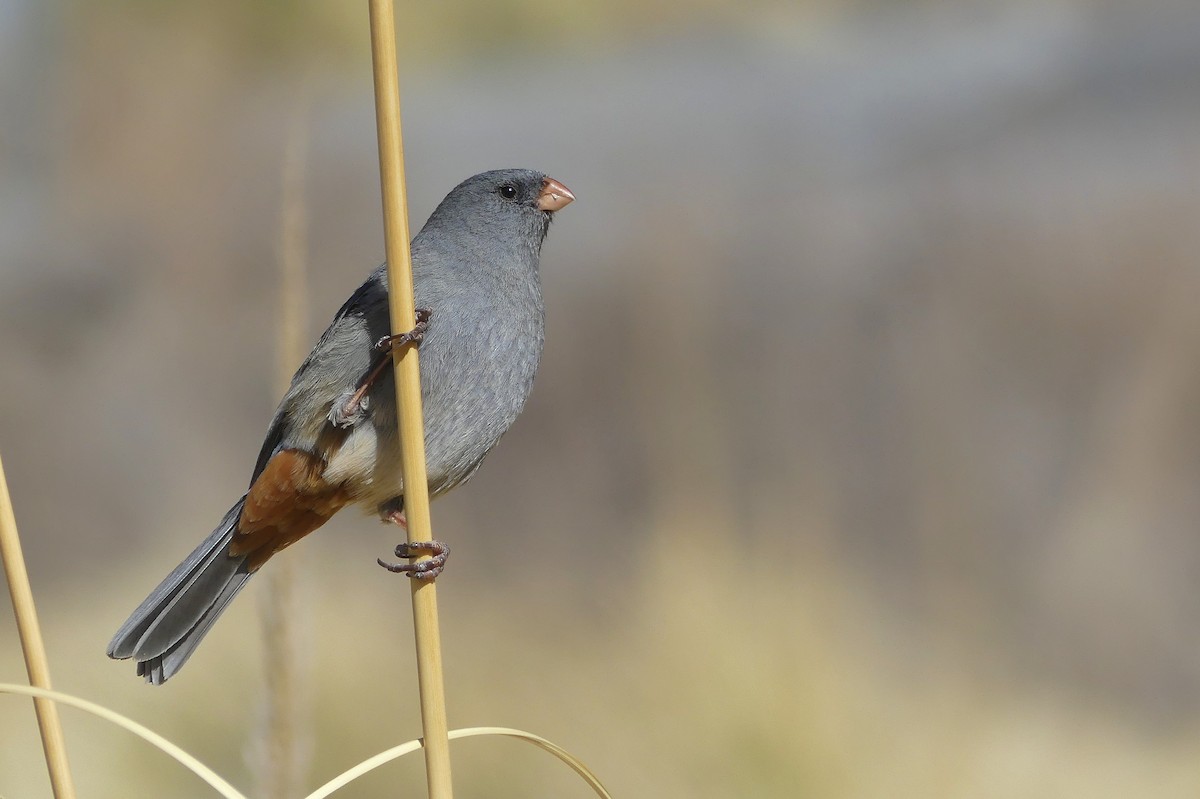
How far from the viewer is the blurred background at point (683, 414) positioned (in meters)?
3.76

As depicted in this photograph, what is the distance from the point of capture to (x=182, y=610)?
1.71 meters

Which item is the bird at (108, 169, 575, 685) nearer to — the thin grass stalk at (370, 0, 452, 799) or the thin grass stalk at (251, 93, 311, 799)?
the thin grass stalk at (251, 93, 311, 799)

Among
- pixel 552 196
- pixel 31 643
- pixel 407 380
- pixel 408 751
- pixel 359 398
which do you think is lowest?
pixel 408 751

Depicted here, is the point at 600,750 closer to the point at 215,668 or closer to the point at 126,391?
the point at 215,668

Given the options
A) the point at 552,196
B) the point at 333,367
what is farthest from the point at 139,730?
the point at 552,196

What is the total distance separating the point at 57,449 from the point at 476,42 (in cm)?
272

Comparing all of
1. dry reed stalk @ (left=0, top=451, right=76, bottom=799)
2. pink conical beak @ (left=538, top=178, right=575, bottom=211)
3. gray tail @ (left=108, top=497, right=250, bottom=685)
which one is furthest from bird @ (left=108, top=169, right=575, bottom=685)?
dry reed stalk @ (left=0, top=451, right=76, bottom=799)

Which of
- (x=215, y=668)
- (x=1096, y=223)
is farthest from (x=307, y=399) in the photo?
(x=1096, y=223)

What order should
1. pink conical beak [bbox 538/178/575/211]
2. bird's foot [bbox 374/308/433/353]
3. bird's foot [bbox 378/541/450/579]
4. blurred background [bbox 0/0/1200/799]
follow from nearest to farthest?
bird's foot [bbox 378/541/450/579], bird's foot [bbox 374/308/433/353], pink conical beak [bbox 538/178/575/211], blurred background [bbox 0/0/1200/799]

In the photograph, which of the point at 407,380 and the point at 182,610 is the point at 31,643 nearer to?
the point at 407,380

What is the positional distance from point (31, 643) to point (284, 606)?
609mm

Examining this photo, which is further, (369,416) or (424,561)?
(369,416)

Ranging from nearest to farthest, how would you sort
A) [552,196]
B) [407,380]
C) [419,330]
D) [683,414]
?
1. [407,380]
2. [419,330]
3. [552,196]
4. [683,414]

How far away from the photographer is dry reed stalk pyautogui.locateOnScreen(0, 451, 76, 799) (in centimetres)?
105
